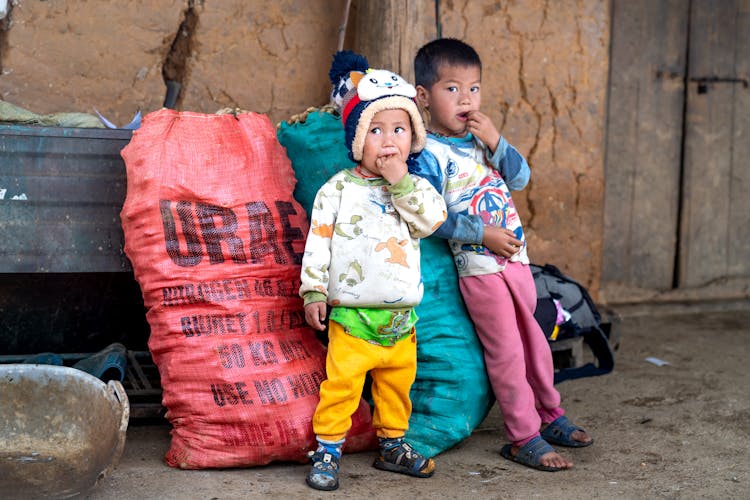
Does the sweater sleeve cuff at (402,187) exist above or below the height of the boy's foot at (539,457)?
above

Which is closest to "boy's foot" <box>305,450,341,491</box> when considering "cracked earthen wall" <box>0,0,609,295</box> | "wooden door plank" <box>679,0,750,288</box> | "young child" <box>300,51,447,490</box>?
"young child" <box>300,51,447,490</box>

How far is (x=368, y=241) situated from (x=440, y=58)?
0.74 meters

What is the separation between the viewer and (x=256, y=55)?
14.4ft

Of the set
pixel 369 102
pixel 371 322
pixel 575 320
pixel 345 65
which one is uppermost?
pixel 345 65

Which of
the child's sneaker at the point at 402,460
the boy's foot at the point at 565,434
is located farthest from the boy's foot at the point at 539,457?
the child's sneaker at the point at 402,460

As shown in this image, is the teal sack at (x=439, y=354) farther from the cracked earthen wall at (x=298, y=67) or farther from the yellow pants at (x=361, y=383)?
the cracked earthen wall at (x=298, y=67)

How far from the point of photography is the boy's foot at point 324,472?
9.56 feet

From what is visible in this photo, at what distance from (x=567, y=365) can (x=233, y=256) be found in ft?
5.35

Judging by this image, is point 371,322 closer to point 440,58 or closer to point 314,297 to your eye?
point 314,297

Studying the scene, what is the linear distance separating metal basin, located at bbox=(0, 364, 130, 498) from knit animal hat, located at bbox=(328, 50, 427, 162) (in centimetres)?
101

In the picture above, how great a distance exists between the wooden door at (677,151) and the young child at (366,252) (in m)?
2.77

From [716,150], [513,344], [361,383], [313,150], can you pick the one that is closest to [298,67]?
[313,150]

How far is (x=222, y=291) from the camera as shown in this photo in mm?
3168

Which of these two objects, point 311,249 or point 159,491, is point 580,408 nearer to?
point 311,249
